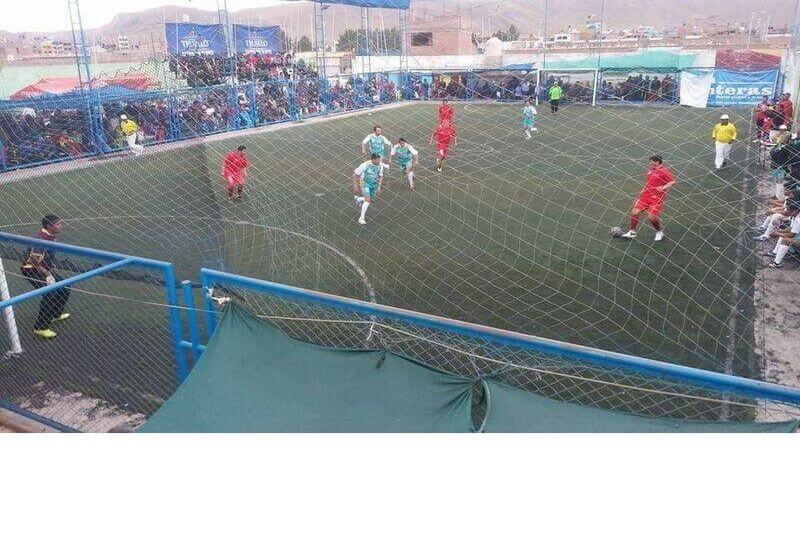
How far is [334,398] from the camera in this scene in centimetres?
318

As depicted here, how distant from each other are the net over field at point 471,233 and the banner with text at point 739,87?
39.3 ft

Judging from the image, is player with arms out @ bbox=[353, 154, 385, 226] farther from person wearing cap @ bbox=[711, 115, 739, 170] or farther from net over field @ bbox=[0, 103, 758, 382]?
person wearing cap @ bbox=[711, 115, 739, 170]

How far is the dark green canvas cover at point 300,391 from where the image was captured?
304 centimetres

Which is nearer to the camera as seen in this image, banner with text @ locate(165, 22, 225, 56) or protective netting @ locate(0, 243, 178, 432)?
protective netting @ locate(0, 243, 178, 432)

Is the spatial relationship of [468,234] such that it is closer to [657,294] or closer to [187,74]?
[657,294]

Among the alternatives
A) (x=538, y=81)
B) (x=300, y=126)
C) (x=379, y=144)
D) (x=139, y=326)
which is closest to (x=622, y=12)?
(x=538, y=81)

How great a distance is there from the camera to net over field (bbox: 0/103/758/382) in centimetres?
667

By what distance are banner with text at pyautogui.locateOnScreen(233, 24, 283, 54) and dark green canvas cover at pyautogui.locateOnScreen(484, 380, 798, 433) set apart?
76.2 ft

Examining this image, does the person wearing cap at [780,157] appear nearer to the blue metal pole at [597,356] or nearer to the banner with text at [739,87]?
the blue metal pole at [597,356]

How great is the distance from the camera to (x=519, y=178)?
13492 millimetres

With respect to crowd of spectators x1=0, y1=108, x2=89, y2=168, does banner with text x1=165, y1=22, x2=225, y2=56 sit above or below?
above

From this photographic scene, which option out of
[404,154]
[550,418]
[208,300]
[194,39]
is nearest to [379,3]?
[194,39]

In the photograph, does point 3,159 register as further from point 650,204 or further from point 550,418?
point 550,418

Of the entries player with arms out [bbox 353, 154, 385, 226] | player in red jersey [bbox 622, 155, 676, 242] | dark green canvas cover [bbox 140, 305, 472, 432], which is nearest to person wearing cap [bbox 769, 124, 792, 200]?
player in red jersey [bbox 622, 155, 676, 242]
